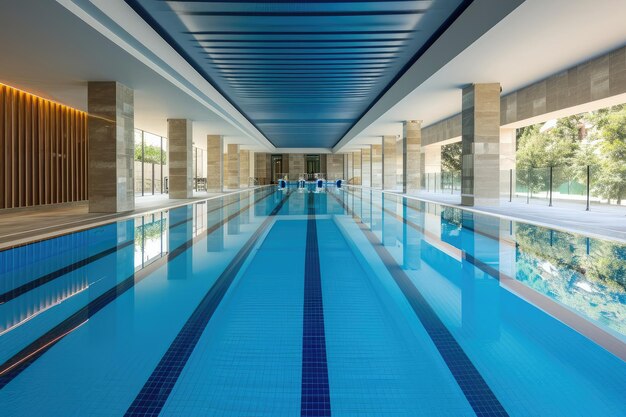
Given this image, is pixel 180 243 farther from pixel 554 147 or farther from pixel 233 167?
pixel 554 147

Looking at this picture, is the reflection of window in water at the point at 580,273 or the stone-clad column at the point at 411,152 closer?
the reflection of window in water at the point at 580,273

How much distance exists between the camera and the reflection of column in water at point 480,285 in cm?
313

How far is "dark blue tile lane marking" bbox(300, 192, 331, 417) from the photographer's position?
205cm

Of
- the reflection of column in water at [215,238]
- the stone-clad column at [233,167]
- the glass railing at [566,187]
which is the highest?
the stone-clad column at [233,167]

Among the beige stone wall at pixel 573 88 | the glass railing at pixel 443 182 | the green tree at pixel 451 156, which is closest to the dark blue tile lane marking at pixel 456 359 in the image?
the beige stone wall at pixel 573 88

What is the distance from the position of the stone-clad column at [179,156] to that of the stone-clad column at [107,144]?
589 centimetres

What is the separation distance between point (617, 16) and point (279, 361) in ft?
26.6

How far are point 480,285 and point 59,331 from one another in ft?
11.3

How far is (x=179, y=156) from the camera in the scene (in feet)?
57.7

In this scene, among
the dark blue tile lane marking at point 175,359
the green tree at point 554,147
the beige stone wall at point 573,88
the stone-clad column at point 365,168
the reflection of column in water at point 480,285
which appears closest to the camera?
the dark blue tile lane marking at point 175,359

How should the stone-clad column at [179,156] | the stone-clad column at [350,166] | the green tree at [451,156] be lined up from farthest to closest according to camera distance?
the green tree at [451,156], the stone-clad column at [350,166], the stone-clad column at [179,156]

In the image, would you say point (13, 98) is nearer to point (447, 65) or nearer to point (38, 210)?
point (38, 210)

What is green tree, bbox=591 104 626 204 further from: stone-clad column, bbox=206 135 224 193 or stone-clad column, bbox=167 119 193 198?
stone-clad column, bbox=206 135 224 193

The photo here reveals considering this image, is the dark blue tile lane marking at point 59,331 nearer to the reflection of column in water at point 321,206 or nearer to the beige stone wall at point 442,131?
the reflection of column in water at point 321,206
